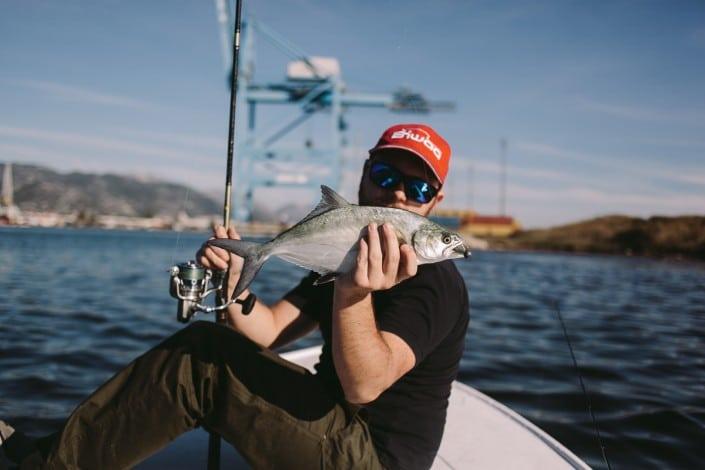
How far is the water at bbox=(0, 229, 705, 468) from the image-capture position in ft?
16.1

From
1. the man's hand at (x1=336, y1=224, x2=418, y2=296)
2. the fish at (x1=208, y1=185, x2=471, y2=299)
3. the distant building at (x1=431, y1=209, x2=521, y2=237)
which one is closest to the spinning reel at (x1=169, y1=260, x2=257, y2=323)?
the fish at (x1=208, y1=185, x2=471, y2=299)

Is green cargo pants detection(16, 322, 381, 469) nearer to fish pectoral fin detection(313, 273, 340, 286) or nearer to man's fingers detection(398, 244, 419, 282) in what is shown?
fish pectoral fin detection(313, 273, 340, 286)

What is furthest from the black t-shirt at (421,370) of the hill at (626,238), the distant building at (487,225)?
the distant building at (487,225)

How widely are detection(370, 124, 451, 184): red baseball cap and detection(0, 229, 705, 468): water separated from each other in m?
1.49

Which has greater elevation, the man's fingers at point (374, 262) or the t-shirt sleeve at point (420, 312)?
the man's fingers at point (374, 262)

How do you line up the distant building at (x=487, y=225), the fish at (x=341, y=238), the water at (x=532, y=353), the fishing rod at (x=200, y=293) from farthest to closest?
the distant building at (x=487, y=225) < the water at (x=532, y=353) < the fishing rod at (x=200, y=293) < the fish at (x=341, y=238)

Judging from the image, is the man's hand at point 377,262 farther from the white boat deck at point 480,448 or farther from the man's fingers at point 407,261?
the white boat deck at point 480,448

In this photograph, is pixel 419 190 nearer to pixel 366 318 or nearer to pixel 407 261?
pixel 407 261

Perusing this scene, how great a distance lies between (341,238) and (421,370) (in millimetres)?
749

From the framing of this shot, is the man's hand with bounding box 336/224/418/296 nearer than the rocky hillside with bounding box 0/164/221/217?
Yes

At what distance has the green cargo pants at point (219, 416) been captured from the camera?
6.88 ft

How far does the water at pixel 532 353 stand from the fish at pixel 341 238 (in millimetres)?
1129

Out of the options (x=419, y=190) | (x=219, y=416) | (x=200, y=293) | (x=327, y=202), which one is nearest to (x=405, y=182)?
(x=419, y=190)

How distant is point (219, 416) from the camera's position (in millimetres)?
2193
